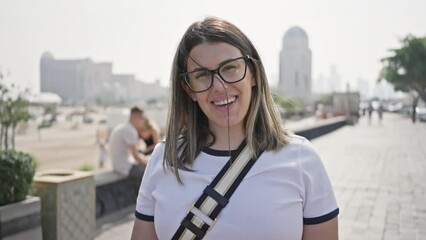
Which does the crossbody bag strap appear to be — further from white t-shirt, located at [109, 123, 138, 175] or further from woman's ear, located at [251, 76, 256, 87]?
white t-shirt, located at [109, 123, 138, 175]

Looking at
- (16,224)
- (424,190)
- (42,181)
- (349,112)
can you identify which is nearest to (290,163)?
(16,224)

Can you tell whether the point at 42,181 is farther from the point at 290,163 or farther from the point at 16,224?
the point at 290,163

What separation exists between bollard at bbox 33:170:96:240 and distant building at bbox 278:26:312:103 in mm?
104744

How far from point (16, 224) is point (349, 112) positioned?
110 feet

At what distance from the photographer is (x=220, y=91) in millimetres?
1542

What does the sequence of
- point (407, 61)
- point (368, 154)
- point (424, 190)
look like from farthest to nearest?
point (407, 61), point (368, 154), point (424, 190)

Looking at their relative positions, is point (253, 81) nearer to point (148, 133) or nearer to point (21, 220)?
point (21, 220)

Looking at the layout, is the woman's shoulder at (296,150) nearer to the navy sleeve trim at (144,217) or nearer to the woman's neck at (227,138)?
the woman's neck at (227,138)

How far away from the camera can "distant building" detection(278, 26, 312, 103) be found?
10856cm

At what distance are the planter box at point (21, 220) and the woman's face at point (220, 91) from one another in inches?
107

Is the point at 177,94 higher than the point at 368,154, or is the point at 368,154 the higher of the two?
the point at 177,94

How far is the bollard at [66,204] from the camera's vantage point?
170 inches

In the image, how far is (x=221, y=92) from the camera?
5.07 feet

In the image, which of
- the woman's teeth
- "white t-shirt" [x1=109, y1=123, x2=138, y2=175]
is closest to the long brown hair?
the woman's teeth
